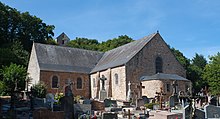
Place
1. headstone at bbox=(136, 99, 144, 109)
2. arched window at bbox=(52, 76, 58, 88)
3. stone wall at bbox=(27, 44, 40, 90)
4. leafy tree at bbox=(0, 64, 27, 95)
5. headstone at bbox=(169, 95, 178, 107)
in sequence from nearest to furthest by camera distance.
A: headstone at bbox=(169, 95, 178, 107) → headstone at bbox=(136, 99, 144, 109) → leafy tree at bbox=(0, 64, 27, 95) → stone wall at bbox=(27, 44, 40, 90) → arched window at bbox=(52, 76, 58, 88)

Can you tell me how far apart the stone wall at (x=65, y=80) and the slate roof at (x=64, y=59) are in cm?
50

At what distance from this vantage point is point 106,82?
30.5 m

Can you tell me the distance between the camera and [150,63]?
29453 mm

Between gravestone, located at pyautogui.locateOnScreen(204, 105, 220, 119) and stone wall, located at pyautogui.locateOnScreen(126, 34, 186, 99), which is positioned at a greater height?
stone wall, located at pyautogui.locateOnScreen(126, 34, 186, 99)

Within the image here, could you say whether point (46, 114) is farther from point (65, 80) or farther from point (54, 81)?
point (65, 80)

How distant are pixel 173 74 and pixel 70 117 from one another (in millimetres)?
20617

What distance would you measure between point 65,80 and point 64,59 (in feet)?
10.3

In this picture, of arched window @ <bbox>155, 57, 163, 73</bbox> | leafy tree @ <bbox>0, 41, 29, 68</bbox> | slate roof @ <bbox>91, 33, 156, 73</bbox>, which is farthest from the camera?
leafy tree @ <bbox>0, 41, 29, 68</bbox>

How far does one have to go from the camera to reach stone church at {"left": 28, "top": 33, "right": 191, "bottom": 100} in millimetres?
27500

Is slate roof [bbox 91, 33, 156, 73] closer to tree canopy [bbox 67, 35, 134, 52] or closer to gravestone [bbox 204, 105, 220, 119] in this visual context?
gravestone [bbox 204, 105, 220, 119]

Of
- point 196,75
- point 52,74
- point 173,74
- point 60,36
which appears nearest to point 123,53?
point 173,74

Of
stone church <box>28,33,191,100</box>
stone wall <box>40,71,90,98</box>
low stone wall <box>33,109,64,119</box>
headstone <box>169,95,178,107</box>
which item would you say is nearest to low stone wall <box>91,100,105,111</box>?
stone church <box>28,33,191,100</box>

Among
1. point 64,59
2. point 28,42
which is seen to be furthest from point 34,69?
point 28,42

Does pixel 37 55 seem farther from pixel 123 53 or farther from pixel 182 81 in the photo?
pixel 182 81
